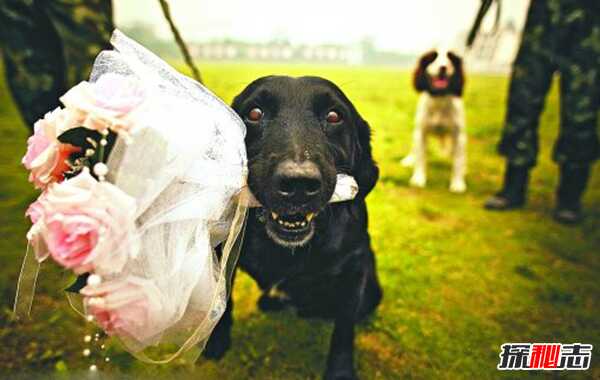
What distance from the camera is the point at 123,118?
125 centimetres

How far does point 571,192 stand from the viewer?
3992 millimetres

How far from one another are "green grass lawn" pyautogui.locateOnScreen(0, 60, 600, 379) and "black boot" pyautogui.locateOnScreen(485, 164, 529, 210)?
0.11m

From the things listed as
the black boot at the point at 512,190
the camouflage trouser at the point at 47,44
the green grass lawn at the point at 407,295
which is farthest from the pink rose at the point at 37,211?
the black boot at the point at 512,190

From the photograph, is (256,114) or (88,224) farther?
(256,114)

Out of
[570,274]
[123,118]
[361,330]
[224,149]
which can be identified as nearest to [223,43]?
[224,149]

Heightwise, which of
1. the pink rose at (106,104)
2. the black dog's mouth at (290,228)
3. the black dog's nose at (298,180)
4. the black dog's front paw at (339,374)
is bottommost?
the black dog's front paw at (339,374)

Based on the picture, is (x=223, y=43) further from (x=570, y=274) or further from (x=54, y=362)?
(x=570, y=274)

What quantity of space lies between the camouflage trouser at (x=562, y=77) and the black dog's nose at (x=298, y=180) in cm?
303

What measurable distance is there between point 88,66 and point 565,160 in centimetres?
373

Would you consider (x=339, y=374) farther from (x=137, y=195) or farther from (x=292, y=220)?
(x=137, y=195)

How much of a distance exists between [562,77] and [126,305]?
3765 mm

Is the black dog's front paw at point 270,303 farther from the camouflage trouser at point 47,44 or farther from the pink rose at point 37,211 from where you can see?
the camouflage trouser at point 47,44

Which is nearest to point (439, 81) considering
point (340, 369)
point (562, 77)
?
point (562, 77)

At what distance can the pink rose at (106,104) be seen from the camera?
1.24 metres
